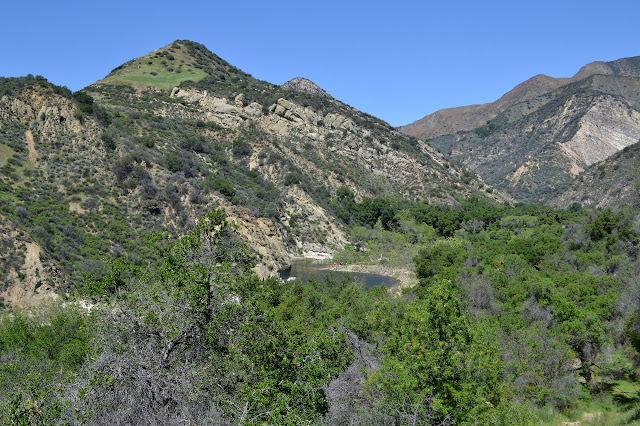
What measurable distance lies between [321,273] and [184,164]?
22.4m

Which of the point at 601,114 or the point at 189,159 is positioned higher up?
the point at 601,114

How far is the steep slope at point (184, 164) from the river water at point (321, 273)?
6.25ft

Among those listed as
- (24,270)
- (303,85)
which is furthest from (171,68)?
(24,270)

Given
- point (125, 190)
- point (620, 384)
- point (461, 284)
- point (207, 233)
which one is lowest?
point (620, 384)

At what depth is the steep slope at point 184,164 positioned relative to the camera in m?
38.0

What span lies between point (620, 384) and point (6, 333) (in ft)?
85.6

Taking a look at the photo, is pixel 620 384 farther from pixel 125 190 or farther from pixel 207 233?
pixel 125 190

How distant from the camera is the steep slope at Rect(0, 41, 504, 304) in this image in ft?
125

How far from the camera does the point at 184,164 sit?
5606cm

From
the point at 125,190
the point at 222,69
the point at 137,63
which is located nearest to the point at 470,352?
the point at 125,190

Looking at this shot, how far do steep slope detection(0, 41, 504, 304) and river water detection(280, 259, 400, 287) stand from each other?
190cm

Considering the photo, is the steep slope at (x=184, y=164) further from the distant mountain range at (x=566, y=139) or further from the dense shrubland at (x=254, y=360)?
the distant mountain range at (x=566, y=139)

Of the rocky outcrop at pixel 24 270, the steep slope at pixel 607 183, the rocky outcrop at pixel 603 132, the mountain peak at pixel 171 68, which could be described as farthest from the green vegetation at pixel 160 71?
the rocky outcrop at pixel 603 132

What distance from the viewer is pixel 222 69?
114m
